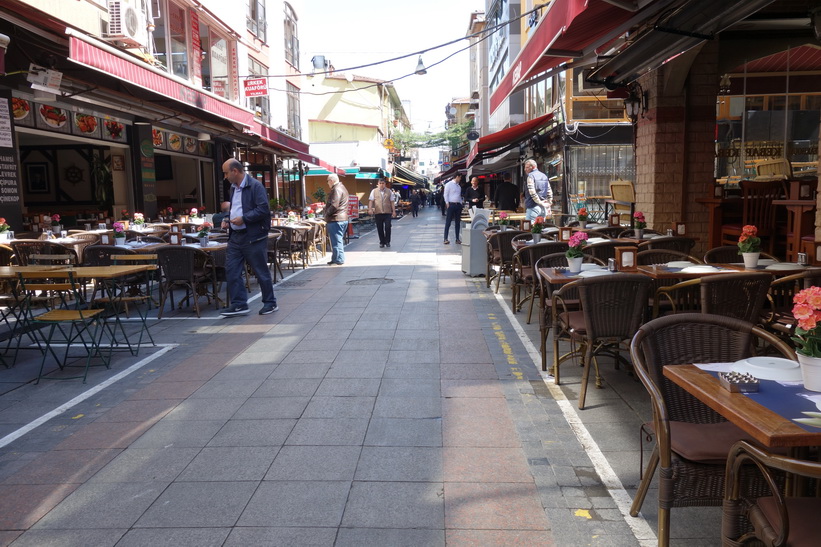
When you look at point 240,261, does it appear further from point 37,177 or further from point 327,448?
point 37,177

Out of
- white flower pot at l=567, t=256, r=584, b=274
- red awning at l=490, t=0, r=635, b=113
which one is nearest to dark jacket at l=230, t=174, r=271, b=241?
red awning at l=490, t=0, r=635, b=113

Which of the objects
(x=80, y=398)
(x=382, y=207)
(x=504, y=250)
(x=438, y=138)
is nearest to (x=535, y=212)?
(x=504, y=250)

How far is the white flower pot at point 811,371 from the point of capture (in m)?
2.32

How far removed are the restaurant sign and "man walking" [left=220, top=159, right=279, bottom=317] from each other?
10207 millimetres

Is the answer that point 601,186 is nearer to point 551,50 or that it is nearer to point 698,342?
point 551,50

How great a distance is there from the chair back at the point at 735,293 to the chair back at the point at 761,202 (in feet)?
16.6

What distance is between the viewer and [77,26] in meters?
10.7

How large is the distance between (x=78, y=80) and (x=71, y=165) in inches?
306

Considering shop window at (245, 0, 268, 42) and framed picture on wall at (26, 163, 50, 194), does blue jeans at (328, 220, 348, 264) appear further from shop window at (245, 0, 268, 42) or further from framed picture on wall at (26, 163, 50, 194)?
shop window at (245, 0, 268, 42)

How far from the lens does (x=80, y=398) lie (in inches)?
201

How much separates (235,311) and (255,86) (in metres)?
11.2

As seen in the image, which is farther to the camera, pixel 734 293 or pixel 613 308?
pixel 613 308

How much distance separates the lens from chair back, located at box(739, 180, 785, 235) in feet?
28.9

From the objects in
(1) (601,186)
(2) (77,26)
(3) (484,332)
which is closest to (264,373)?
(3) (484,332)
